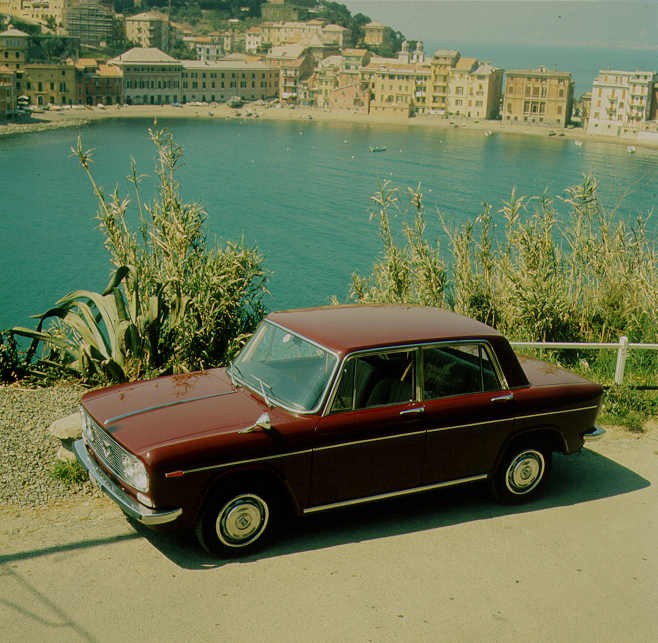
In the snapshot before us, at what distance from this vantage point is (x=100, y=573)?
4.62 metres

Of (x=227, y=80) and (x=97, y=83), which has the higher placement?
(x=227, y=80)

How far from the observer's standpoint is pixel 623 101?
124125mm

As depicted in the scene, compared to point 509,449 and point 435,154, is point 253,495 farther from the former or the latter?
point 435,154

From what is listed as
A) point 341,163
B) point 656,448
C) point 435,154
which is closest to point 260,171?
point 341,163

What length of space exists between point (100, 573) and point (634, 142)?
12260cm

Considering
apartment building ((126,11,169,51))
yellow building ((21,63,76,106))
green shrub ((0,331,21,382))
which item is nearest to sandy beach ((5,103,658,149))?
yellow building ((21,63,76,106))

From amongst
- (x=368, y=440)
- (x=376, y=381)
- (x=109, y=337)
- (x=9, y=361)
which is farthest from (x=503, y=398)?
(x=9, y=361)

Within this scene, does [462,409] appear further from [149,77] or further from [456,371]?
[149,77]

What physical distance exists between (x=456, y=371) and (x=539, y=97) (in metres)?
139

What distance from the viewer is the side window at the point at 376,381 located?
16.5ft

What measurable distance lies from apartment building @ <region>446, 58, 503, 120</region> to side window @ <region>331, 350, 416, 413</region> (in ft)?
461

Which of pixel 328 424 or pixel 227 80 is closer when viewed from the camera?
pixel 328 424

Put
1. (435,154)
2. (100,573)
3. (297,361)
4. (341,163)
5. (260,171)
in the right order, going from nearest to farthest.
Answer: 1. (100,573)
2. (297,361)
3. (260,171)
4. (341,163)
5. (435,154)

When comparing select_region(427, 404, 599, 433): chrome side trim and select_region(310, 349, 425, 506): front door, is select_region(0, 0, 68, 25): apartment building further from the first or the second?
select_region(310, 349, 425, 506): front door
